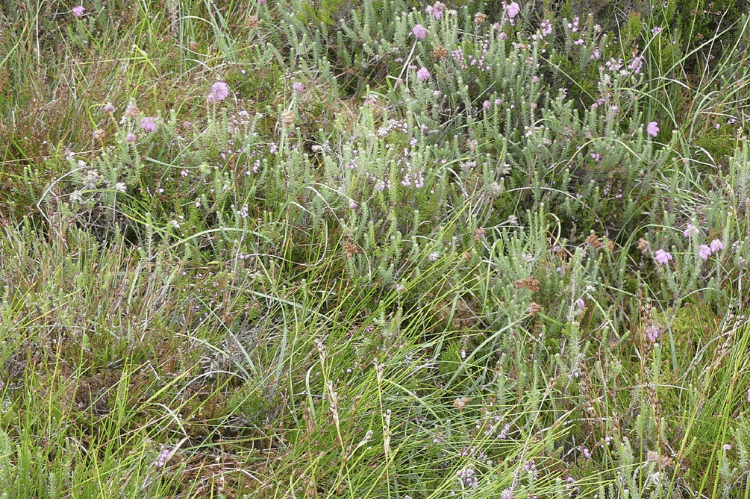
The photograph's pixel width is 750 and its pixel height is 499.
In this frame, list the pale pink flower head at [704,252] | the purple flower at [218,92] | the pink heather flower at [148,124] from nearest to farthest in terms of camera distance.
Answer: the pale pink flower head at [704,252]
the pink heather flower at [148,124]
the purple flower at [218,92]

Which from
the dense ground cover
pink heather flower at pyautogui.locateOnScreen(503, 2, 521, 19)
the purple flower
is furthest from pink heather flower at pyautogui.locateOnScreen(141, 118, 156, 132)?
pink heather flower at pyautogui.locateOnScreen(503, 2, 521, 19)

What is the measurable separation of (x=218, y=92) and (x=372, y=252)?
115cm

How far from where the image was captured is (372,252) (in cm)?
301

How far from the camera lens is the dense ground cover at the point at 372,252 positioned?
234 cm

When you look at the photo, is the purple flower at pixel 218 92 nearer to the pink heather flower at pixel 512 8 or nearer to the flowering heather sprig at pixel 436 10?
the flowering heather sprig at pixel 436 10

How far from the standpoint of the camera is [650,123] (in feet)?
11.7

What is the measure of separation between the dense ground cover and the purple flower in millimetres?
127

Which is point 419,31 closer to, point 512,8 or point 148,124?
point 512,8

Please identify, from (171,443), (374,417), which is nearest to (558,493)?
(374,417)

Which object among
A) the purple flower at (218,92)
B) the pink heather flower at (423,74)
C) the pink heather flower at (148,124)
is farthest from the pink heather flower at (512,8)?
the pink heather flower at (148,124)

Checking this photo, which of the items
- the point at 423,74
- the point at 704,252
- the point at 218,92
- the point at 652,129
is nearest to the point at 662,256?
the point at 704,252

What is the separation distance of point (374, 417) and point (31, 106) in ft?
6.70

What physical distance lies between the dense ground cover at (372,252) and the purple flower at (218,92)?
13 cm

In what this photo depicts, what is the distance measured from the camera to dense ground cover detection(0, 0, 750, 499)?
2342 mm
